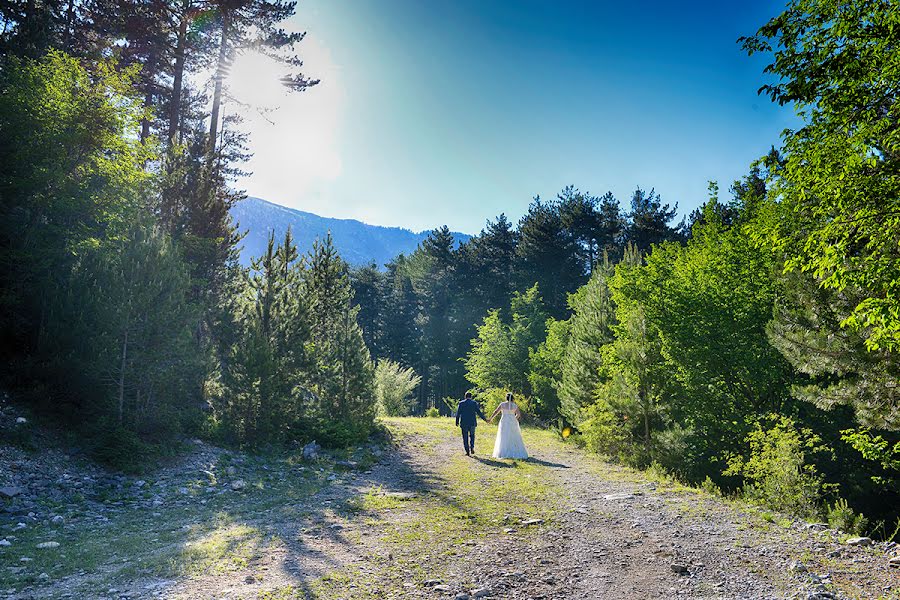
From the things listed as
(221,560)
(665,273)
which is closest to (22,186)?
Result: (221,560)

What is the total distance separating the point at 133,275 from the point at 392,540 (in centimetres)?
949

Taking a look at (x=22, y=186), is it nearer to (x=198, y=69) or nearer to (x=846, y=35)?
(x=198, y=69)

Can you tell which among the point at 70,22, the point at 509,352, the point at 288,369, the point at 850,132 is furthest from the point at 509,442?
the point at 70,22

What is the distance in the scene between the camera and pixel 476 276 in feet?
171

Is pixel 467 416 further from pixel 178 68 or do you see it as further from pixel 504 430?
pixel 178 68

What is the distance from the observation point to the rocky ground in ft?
17.5

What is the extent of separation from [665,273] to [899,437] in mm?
8357

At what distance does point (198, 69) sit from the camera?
2280 cm

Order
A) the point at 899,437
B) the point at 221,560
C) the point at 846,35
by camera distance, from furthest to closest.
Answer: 1. the point at 899,437
2. the point at 846,35
3. the point at 221,560

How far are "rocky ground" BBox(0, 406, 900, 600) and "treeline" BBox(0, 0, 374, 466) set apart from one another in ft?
5.98

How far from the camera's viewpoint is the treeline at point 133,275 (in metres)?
11.6

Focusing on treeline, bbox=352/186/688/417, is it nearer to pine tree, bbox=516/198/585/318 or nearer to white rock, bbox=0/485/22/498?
pine tree, bbox=516/198/585/318

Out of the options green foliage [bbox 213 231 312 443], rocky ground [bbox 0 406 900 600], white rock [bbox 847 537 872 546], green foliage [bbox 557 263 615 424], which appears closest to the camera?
rocky ground [bbox 0 406 900 600]

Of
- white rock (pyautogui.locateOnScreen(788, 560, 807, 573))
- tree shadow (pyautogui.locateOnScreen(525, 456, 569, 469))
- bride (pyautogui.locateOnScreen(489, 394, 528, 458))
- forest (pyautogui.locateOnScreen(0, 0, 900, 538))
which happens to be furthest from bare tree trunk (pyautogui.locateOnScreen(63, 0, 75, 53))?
white rock (pyautogui.locateOnScreen(788, 560, 807, 573))
